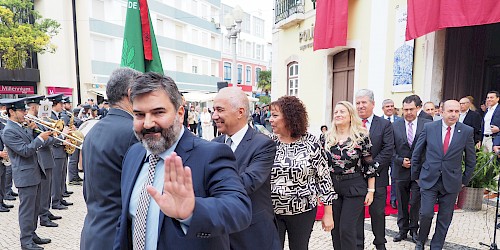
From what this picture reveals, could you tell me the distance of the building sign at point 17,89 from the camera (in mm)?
21073

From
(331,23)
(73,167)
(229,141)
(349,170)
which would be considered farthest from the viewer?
(331,23)

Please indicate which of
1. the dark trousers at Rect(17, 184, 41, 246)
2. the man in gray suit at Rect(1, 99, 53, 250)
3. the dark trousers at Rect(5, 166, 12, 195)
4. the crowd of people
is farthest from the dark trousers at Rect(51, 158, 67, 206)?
the dark trousers at Rect(17, 184, 41, 246)

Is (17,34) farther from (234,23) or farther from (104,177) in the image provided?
(104,177)

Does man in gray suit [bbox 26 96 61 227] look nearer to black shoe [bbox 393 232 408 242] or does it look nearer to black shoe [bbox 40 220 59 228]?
black shoe [bbox 40 220 59 228]

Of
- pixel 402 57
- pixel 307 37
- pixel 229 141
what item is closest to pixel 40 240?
pixel 229 141

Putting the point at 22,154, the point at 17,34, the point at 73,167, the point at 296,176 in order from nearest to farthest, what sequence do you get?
the point at 296,176 < the point at 22,154 < the point at 73,167 < the point at 17,34

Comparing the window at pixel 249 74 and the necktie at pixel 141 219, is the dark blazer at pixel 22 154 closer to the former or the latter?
the necktie at pixel 141 219

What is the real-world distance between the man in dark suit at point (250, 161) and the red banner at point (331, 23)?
879cm

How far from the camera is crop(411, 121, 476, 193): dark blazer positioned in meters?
3.88

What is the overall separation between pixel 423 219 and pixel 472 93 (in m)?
6.49

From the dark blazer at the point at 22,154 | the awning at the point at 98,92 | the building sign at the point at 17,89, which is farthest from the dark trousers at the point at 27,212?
the building sign at the point at 17,89

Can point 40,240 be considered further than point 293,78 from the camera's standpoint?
No

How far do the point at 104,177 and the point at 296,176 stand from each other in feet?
5.10

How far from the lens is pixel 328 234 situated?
15.9 feet
